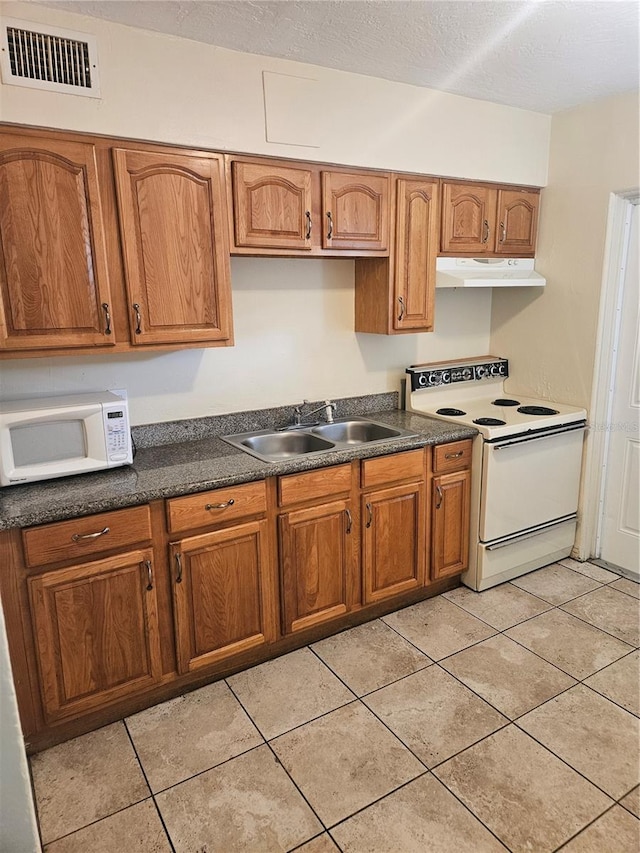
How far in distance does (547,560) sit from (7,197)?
3182 millimetres

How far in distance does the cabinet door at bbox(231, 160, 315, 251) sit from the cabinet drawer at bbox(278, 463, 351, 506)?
3.27 feet

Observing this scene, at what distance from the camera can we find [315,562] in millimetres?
2535

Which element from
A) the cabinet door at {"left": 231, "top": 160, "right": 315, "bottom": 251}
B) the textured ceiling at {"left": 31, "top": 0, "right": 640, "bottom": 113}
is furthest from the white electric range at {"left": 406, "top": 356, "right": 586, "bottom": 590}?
the textured ceiling at {"left": 31, "top": 0, "right": 640, "bottom": 113}

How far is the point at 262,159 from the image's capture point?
2.37 m

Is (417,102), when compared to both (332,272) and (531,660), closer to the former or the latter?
(332,272)

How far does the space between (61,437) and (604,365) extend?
277cm

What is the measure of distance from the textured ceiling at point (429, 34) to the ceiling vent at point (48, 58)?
0.31 feet

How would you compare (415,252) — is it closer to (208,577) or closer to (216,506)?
(216,506)

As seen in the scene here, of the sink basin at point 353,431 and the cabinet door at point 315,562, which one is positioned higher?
the sink basin at point 353,431

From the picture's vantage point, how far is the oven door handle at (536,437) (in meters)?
2.90

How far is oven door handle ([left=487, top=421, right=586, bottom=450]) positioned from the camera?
290 cm

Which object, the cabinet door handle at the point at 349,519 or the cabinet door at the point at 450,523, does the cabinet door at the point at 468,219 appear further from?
the cabinet door handle at the point at 349,519

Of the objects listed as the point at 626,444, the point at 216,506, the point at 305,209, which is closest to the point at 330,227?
the point at 305,209

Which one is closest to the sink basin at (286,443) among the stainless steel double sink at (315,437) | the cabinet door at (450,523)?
the stainless steel double sink at (315,437)
